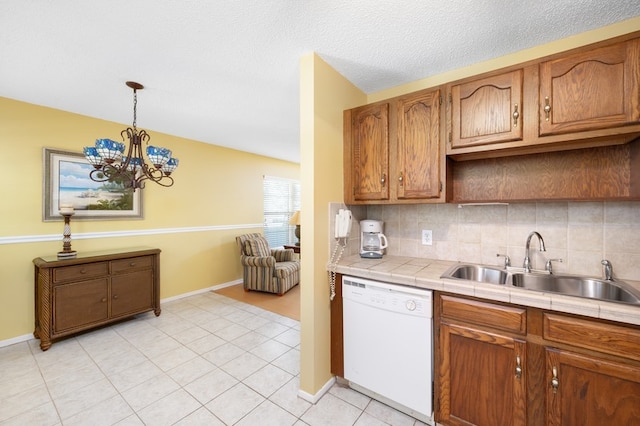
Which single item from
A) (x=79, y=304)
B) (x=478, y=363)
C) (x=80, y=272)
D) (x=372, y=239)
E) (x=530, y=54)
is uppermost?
(x=530, y=54)

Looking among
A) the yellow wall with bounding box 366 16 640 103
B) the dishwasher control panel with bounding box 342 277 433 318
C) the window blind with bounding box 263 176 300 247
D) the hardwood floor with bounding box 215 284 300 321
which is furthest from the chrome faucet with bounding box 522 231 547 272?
the window blind with bounding box 263 176 300 247

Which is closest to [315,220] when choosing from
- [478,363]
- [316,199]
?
[316,199]

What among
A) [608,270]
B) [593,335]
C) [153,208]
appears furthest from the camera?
[153,208]

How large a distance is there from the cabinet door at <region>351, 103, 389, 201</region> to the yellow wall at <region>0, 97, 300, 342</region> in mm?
3003

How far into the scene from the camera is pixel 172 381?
2027mm

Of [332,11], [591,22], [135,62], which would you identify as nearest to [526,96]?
[591,22]

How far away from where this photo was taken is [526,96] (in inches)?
60.6

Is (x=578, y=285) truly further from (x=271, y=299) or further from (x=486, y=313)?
(x=271, y=299)

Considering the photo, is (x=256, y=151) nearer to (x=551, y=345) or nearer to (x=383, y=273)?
(x=383, y=273)

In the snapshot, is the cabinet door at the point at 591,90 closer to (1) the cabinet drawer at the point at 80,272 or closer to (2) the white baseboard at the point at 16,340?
(1) the cabinet drawer at the point at 80,272

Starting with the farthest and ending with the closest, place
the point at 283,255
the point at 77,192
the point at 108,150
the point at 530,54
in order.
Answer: the point at 283,255
the point at 77,192
the point at 108,150
the point at 530,54

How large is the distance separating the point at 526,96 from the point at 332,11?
4.16ft

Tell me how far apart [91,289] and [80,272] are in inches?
8.5

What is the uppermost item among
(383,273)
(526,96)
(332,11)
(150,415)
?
(332,11)
